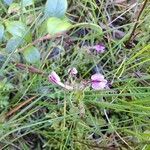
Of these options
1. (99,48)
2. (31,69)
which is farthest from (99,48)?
(31,69)

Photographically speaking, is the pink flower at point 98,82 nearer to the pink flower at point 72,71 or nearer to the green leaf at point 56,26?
the pink flower at point 72,71

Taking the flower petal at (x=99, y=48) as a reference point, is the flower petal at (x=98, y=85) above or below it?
below

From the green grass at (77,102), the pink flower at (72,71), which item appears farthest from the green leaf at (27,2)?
the pink flower at (72,71)

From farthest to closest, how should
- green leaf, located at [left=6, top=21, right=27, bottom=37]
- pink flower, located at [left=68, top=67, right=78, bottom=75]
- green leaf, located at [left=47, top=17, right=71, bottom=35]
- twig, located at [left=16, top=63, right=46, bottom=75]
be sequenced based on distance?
pink flower, located at [left=68, top=67, right=78, bottom=75] → twig, located at [left=16, top=63, right=46, bottom=75] → green leaf, located at [left=6, top=21, right=27, bottom=37] → green leaf, located at [left=47, top=17, right=71, bottom=35]

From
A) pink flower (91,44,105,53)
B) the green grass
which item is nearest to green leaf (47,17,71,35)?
the green grass

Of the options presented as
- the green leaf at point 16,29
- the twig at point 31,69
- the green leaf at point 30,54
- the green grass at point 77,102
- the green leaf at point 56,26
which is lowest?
the green grass at point 77,102

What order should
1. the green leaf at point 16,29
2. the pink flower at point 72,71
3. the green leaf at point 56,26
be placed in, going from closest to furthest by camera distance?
the green leaf at point 56,26 → the green leaf at point 16,29 → the pink flower at point 72,71

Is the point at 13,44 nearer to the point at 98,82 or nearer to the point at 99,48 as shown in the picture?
the point at 98,82

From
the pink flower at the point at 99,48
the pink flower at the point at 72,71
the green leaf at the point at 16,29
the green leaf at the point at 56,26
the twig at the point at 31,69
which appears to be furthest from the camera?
the pink flower at the point at 99,48

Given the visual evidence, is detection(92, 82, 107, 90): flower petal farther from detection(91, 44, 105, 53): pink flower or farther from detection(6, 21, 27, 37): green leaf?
detection(6, 21, 27, 37): green leaf
